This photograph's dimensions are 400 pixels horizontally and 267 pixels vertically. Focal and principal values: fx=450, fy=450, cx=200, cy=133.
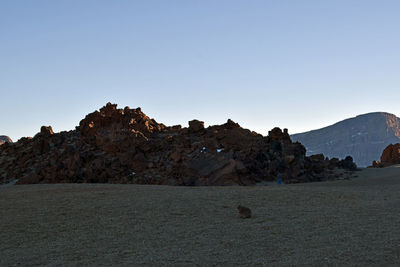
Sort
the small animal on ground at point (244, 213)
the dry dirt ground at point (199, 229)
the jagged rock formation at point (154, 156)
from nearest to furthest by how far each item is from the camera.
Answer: the dry dirt ground at point (199, 229), the small animal on ground at point (244, 213), the jagged rock formation at point (154, 156)

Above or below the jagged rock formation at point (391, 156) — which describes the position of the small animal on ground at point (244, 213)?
below

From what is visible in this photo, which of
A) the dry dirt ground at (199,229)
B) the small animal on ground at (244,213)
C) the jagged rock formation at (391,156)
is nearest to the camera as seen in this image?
the dry dirt ground at (199,229)

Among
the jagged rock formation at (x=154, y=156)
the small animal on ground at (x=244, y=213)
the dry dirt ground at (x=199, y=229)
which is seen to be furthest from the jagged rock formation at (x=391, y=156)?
the small animal on ground at (x=244, y=213)

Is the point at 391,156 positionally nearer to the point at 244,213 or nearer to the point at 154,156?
the point at 154,156

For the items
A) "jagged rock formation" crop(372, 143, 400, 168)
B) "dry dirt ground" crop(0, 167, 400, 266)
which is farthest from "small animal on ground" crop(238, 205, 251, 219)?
"jagged rock formation" crop(372, 143, 400, 168)

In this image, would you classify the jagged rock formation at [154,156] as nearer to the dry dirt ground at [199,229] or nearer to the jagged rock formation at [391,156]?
the dry dirt ground at [199,229]

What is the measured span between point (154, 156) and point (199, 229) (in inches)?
549

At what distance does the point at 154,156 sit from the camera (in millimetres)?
22531

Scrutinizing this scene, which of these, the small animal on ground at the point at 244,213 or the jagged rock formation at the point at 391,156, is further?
the jagged rock formation at the point at 391,156

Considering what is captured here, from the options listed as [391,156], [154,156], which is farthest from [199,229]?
[391,156]

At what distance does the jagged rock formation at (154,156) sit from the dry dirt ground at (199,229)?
6.53m

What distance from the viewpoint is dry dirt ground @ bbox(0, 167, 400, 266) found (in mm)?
6762

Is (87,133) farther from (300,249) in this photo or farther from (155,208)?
(300,249)

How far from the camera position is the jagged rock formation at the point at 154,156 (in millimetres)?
20219
